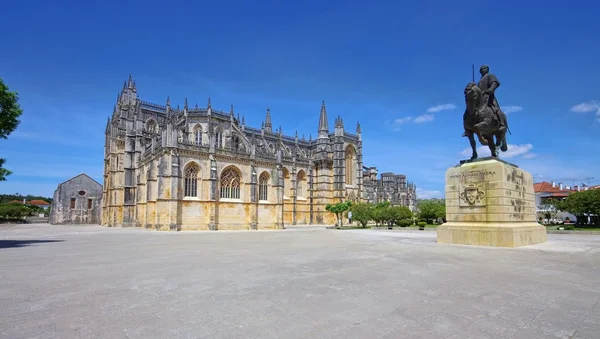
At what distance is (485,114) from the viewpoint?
13461 mm

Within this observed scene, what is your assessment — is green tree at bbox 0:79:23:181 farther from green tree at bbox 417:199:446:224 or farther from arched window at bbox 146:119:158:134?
green tree at bbox 417:199:446:224

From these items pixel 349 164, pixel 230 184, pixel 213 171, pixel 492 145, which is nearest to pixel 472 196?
pixel 492 145

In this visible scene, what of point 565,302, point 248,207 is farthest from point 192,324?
point 248,207

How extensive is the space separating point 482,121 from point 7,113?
19777 millimetres

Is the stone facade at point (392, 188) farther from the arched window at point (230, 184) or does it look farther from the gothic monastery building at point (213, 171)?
the arched window at point (230, 184)

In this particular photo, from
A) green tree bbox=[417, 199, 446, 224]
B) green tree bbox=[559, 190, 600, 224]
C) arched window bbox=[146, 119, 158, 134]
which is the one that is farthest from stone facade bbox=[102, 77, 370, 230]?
green tree bbox=[559, 190, 600, 224]

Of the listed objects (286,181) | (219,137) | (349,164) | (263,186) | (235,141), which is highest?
(219,137)

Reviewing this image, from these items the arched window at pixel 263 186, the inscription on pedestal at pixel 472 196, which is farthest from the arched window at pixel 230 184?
the inscription on pedestal at pixel 472 196

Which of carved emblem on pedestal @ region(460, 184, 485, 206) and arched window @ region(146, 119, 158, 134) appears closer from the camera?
carved emblem on pedestal @ region(460, 184, 485, 206)

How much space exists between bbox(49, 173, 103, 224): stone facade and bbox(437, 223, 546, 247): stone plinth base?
5990 cm

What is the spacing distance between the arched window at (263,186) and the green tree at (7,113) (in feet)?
85.1

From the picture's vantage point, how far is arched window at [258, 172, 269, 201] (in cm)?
3975

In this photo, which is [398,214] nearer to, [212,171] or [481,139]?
[212,171]

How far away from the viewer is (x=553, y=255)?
32.8 feet
